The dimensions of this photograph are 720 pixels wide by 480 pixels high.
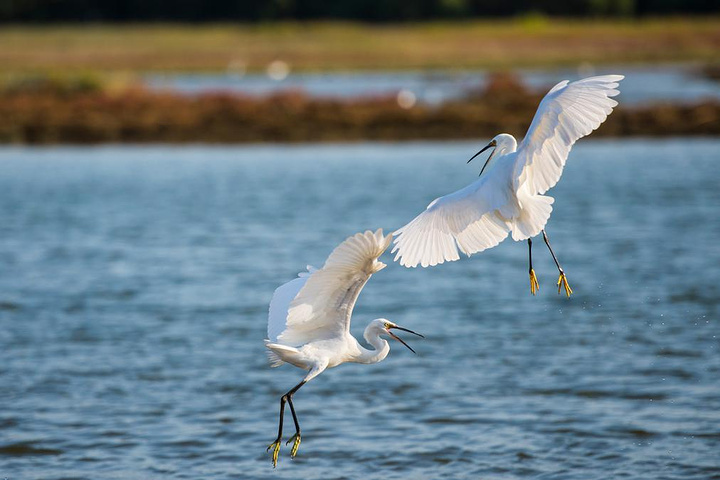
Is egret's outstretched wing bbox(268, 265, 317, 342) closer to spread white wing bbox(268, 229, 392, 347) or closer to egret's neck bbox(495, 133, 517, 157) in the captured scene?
spread white wing bbox(268, 229, 392, 347)

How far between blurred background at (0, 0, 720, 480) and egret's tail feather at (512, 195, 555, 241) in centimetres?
243

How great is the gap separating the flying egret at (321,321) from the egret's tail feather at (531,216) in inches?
37.0

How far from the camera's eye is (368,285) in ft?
Result: 56.9

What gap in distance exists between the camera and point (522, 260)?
62.6 ft

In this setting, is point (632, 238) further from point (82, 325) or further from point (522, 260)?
point (82, 325)

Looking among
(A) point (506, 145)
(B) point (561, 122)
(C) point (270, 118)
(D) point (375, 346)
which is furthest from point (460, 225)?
(C) point (270, 118)

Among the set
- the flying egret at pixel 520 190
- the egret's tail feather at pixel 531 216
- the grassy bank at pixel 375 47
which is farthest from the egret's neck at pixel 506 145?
the grassy bank at pixel 375 47

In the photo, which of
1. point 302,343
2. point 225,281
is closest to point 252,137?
point 225,281

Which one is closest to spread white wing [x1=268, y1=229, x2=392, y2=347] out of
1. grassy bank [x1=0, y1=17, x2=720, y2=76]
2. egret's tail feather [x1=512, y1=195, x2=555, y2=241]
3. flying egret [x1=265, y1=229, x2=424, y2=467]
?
flying egret [x1=265, y1=229, x2=424, y2=467]

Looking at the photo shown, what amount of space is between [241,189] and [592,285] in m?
12.0

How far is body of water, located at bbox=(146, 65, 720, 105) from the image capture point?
36.5 m

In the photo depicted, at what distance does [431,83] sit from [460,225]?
3423cm

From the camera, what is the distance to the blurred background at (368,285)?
10.1m

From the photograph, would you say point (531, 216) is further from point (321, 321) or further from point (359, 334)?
point (359, 334)
